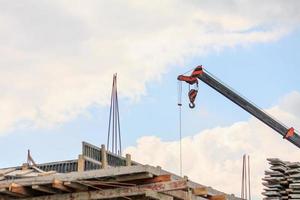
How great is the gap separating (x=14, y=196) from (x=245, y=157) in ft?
62.8

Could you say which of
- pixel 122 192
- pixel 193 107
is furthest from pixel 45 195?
pixel 193 107

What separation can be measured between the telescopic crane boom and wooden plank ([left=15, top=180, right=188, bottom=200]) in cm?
1431

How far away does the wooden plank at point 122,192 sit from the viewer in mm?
14391

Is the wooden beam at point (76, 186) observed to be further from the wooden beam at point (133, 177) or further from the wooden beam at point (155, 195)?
the wooden beam at point (155, 195)

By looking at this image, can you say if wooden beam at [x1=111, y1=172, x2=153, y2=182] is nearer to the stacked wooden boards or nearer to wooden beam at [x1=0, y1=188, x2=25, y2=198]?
wooden beam at [x1=0, y1=188, x2=25, y2=198]

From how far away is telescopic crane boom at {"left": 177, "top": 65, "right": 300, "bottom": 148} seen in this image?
29.6 m

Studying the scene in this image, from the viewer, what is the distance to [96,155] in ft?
67.4

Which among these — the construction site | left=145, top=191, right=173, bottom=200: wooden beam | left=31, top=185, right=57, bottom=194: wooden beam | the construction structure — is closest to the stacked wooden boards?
the construction site

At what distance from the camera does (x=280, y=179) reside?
2166cm

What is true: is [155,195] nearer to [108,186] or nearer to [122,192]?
[122,192]

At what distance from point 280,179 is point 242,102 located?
9702mm

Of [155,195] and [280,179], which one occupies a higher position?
[280,179]

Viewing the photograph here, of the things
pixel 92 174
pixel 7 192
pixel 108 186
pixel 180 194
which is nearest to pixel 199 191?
pixel 180 194

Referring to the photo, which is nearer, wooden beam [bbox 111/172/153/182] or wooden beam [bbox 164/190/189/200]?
wooden beam [bbox 111/172/153/182]
